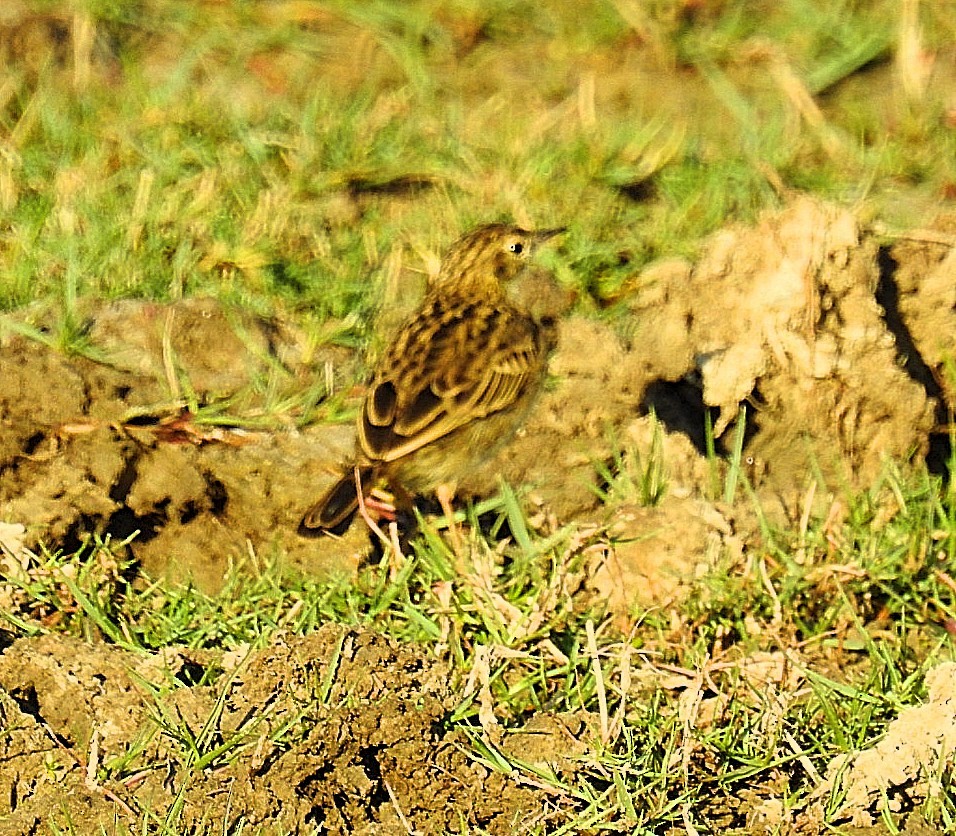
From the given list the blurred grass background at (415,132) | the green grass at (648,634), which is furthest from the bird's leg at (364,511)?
the blurred grass background at (415,132)

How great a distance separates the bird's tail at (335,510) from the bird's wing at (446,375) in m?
0.14

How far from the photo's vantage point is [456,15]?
9.66 metres

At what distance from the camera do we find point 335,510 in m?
5.95

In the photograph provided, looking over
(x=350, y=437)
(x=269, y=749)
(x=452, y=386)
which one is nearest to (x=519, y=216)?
(x=452, y=386)

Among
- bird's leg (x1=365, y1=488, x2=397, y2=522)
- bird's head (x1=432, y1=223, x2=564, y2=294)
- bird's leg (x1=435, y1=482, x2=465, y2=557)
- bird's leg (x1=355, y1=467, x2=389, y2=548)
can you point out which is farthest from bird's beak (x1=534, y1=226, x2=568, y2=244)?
bird's leg (x1=355, y1=467, x2=389, y2=548)

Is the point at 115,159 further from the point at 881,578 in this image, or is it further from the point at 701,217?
the point at 881,578

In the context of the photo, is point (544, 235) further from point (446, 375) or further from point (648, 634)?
point (648, 634)

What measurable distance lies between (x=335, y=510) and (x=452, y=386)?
2.43 feet

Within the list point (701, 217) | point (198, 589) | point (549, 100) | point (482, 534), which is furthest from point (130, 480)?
point (549, 100)

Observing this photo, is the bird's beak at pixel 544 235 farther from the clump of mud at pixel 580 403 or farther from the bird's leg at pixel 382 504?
the bird's leg at pixel 382 504

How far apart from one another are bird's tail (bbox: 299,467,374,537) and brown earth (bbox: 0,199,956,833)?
10.1 inches

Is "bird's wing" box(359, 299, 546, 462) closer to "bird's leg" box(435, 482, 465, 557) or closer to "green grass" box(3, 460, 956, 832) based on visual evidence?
"bird's leg" box(435, 482, 465, 557)

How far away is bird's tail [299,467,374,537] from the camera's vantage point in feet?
19.4

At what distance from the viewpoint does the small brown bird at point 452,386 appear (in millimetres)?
6160
